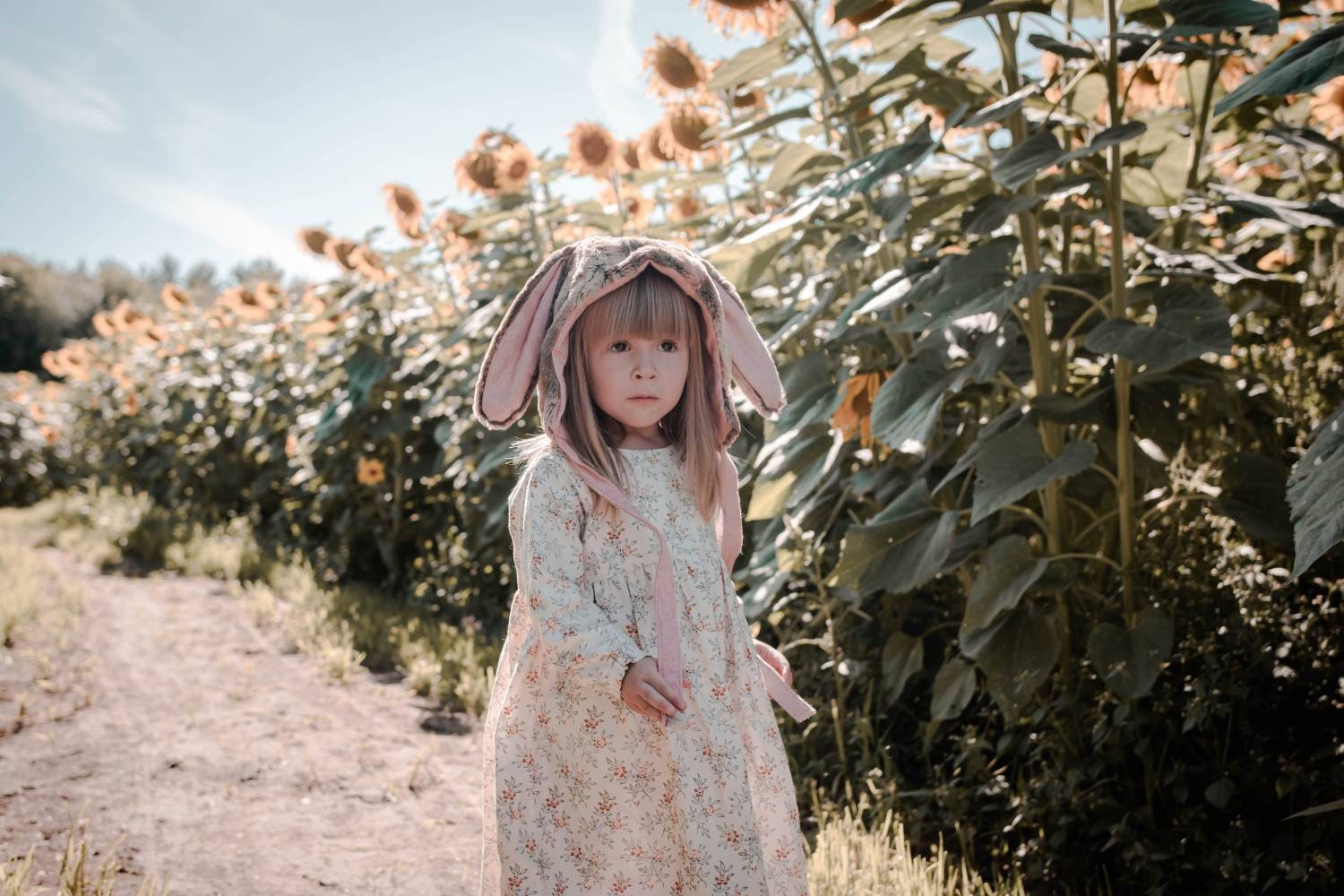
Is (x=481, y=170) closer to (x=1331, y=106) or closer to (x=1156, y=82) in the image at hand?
(x=1156, y=82)

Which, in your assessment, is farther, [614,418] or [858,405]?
[858,405]

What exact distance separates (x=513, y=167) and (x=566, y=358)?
265 cm

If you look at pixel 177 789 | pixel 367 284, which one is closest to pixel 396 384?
pixel 367 284

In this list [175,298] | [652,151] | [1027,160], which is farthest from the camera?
[175,298]

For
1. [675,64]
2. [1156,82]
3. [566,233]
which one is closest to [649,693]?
[675,64]

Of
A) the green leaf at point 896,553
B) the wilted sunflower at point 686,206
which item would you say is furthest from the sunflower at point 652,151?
the green leaf at point 896,553

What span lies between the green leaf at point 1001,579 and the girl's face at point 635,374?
75cm

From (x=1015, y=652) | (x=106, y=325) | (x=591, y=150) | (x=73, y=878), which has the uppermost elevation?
(x=106, y=325)

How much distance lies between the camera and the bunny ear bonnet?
1.57 m

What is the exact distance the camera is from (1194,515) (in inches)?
105

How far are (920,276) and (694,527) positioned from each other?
0.80m

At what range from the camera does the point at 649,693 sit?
1388 mm

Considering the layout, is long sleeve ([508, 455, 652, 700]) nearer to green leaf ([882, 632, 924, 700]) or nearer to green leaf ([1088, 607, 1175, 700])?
green leaf ([1088, 607, 1175, 700])

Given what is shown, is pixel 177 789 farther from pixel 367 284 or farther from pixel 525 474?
pixel 367 284
